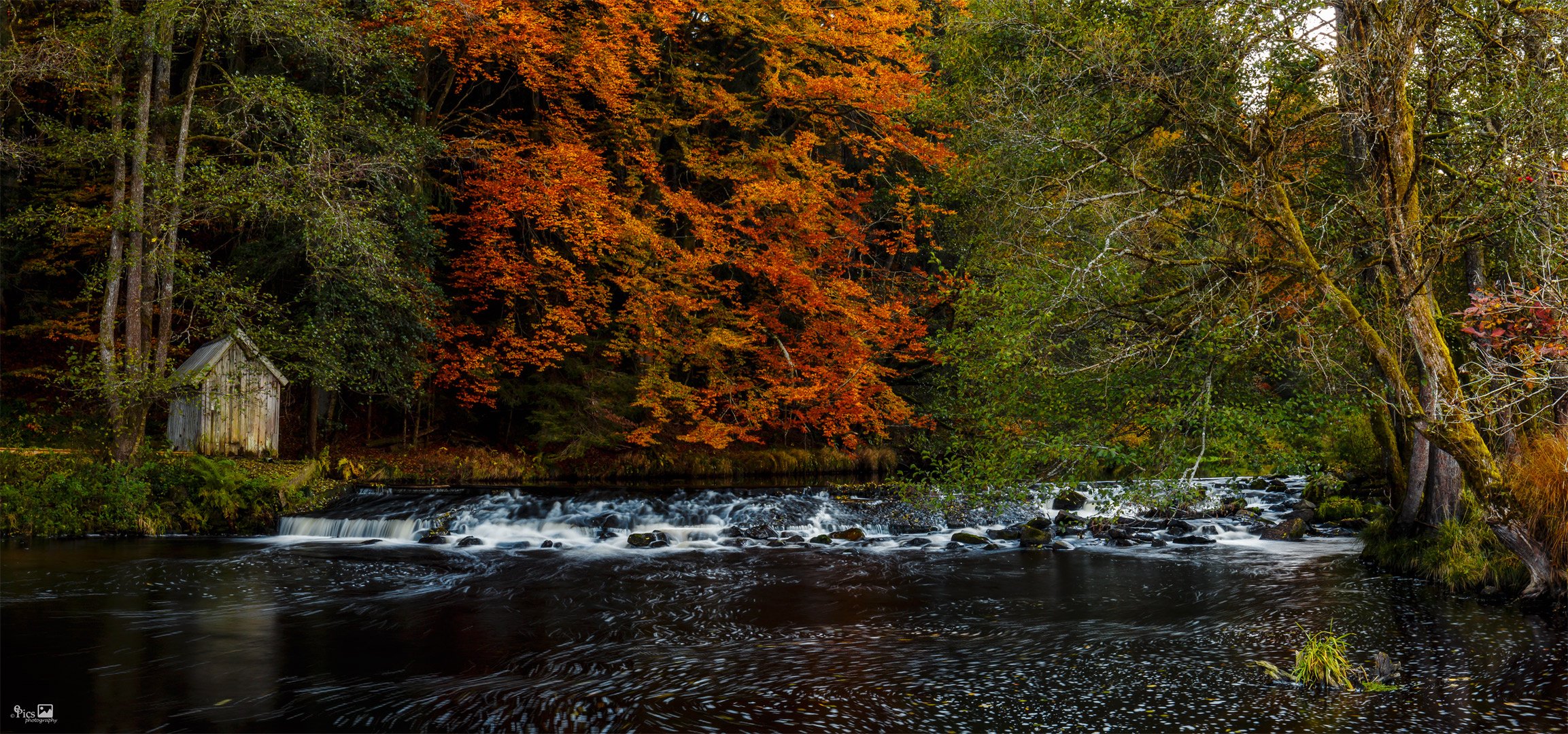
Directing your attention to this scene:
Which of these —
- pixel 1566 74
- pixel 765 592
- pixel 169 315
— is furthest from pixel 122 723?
pixel 1566 74

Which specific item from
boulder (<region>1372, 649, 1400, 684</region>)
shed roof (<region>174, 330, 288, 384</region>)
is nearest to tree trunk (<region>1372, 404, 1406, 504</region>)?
boulder (<region>1372, 649, 1400, 684</region>)

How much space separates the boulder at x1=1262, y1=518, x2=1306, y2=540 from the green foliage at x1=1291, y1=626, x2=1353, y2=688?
7573mm

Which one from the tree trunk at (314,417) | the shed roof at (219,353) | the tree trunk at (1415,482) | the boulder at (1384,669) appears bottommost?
the boulder at (1384,669)

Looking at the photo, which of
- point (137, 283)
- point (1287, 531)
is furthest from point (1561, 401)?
point (137, 283)

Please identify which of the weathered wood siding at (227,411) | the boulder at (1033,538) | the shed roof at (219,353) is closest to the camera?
the boulder at (1033,538)

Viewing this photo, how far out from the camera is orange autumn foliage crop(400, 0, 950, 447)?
61.8 feet

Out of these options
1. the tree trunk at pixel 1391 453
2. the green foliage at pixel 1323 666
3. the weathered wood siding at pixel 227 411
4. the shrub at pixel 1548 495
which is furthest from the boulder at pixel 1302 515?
the weathered wood siding at pixel 227 411

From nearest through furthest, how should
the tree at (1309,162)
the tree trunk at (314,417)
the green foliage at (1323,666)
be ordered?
the green foliage at (1323,666) → the tree at (1309,162) → the tree trunk at (314,417)

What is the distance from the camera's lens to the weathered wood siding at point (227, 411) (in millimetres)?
15805

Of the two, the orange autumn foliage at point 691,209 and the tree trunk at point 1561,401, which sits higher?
the orange autumn foliage at point 691,209

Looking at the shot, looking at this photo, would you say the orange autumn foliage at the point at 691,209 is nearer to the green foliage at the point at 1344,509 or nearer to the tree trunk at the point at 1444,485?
the green foliage at the point at 1344,509

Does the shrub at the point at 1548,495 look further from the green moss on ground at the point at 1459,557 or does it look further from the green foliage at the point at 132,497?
the green foliage at the point at 132,497

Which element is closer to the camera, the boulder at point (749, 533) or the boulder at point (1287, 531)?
the boulder at point (1287, 531)

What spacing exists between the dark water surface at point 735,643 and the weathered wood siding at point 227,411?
3.08 meters
